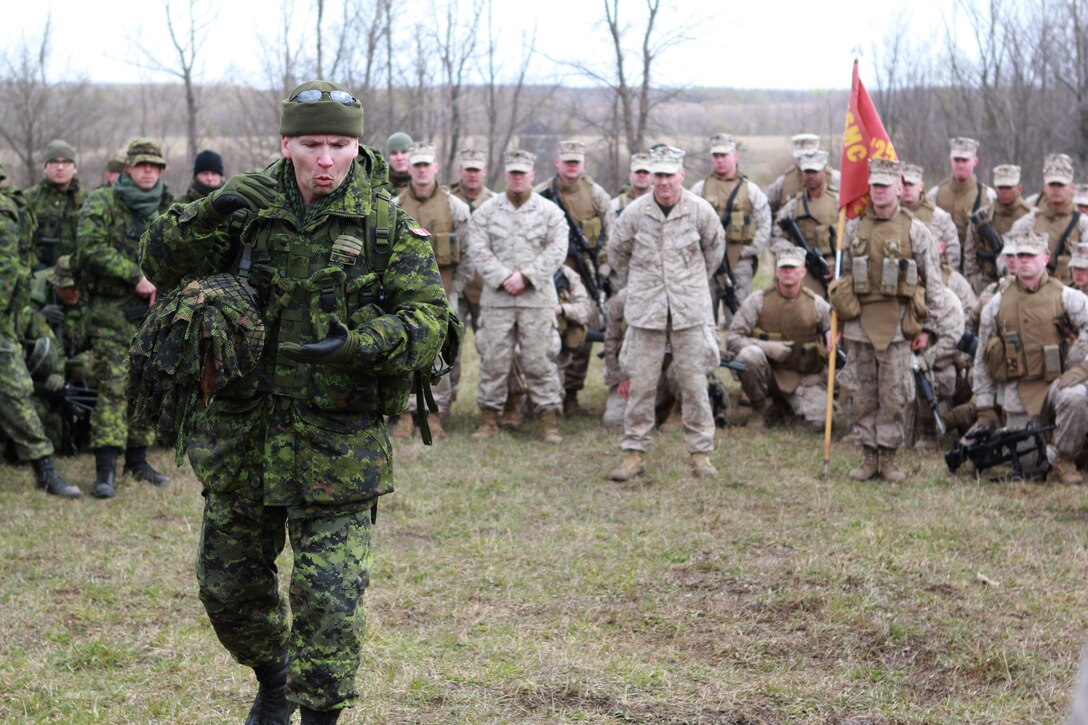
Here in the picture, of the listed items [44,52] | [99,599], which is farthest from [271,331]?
[44,52]

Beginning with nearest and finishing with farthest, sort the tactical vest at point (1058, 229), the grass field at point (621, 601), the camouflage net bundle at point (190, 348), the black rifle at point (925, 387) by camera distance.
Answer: the camouflage net bundle at point (190, 348)
the grass field at point (621, 601)
the black rifle at point (925, 387)
the tactical vest at point (1058, 229)

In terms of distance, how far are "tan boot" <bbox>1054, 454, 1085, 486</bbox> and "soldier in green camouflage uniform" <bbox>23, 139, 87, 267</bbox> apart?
312 inches

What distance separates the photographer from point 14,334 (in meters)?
8.25

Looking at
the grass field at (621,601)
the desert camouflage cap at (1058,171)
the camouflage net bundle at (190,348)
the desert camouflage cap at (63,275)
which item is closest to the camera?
the camouflage net bundle at (190,348)

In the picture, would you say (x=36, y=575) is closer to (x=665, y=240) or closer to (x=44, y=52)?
(x=665, y=240)

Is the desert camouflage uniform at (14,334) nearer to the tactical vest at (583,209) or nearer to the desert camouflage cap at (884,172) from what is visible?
the tactical vest at (583,209)

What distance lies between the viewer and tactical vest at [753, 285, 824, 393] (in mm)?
10969

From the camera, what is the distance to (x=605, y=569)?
22.3 ft

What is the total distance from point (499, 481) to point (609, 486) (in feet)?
2.64

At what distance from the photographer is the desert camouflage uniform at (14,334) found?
7.91 m

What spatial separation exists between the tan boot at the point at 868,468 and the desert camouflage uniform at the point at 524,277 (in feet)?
9.16

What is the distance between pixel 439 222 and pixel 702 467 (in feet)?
10.5

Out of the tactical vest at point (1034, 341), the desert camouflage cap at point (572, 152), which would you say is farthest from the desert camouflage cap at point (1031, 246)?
the desert camouflage cap at point (572, 152)

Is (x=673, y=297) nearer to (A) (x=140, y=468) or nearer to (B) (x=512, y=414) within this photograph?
(B) (x=512, y=414)
